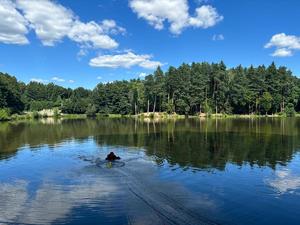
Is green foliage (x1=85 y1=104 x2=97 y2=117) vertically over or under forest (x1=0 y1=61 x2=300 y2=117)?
under

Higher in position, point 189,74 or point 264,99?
point 189,74

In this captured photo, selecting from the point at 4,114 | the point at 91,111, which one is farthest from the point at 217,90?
the point at 4,114

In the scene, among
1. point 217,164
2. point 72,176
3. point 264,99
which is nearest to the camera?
point 72,176

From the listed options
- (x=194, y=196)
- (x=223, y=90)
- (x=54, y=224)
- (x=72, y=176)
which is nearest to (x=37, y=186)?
(x=72, y=176)

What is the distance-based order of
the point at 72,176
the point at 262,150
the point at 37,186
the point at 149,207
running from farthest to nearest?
the point at 262,150 < the point at 72,176 < the point at 37,186 < the point at 149,207

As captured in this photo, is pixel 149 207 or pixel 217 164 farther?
pixel 217 164

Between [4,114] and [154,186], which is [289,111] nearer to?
[4,114]

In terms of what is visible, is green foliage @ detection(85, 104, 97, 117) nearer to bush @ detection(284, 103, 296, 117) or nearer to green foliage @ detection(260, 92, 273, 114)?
green foliage @ detection(260, 92, 273, 114)

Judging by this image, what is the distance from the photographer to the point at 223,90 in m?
149

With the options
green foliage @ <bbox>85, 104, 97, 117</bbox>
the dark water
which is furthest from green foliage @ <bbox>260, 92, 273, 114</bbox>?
the dark water

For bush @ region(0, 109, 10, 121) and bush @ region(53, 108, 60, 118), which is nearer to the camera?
bush @ region(0, 109, 10, 121)

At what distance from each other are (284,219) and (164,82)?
137 metres

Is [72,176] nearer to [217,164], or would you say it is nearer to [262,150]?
[217,164]

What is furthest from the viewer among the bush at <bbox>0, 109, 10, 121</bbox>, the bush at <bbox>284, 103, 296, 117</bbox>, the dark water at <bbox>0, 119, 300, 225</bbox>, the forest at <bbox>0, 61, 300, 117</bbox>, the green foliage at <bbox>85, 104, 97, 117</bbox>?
the green foliage at <bbox>85, 104, 97, 117</bbox>
